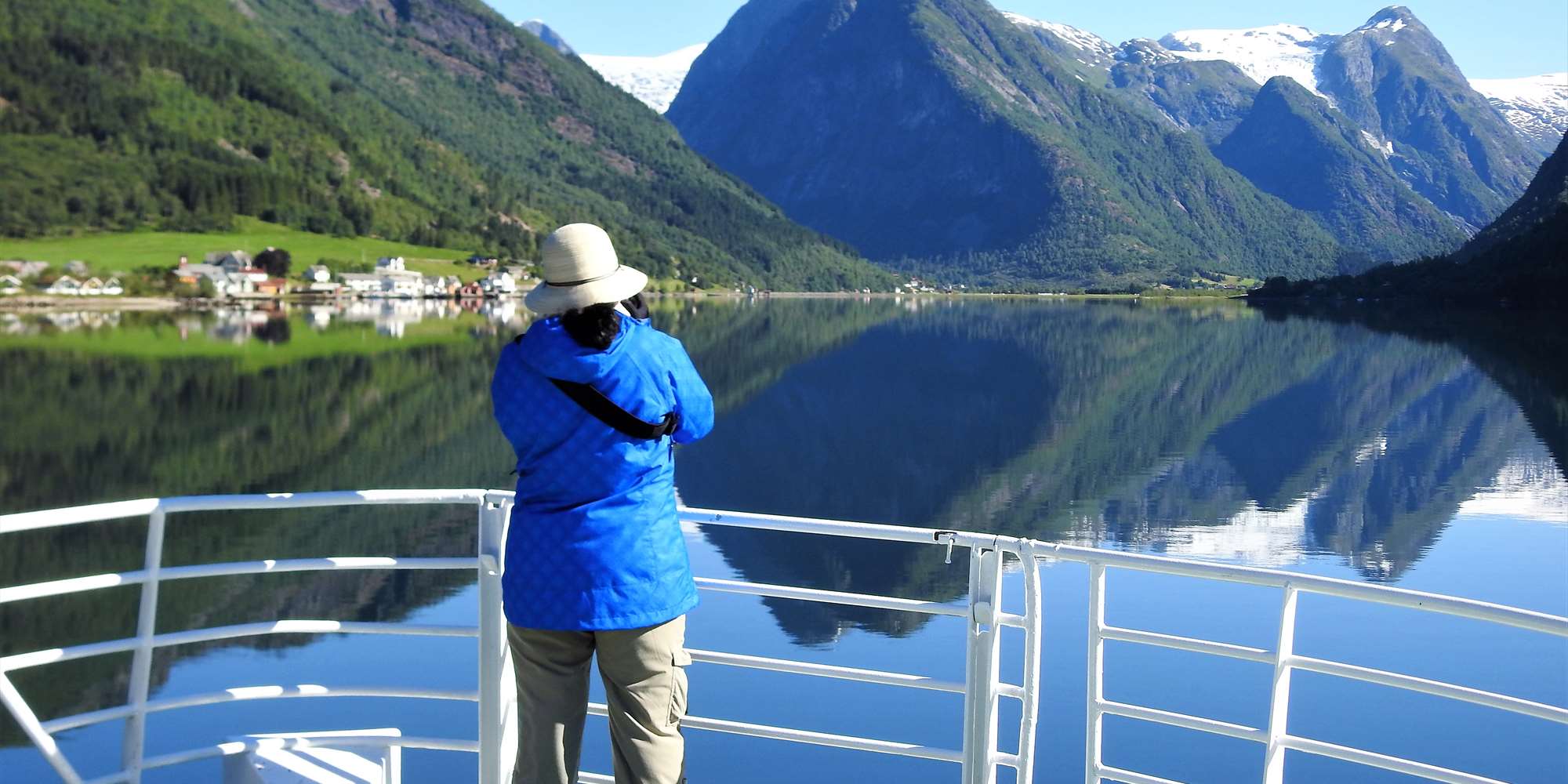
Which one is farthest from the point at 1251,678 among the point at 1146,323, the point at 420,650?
the point at 1146,323

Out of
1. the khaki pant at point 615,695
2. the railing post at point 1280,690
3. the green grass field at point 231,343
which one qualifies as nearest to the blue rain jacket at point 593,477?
the khaki pant at point 615,695

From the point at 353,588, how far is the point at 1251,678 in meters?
11.5

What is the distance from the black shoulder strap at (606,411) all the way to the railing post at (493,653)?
0.94 metres

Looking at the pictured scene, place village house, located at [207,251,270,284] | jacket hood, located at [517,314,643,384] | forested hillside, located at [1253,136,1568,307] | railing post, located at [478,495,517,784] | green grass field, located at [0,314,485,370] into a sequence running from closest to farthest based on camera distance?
jacket hood, located at [517,314,643,384] < railing post, located at [478,495,517,784] < green grass field, located at [0,314,485,370] < forested hillside, located at [1253,136,1568,307] < village house, located at [207,251,270,284]

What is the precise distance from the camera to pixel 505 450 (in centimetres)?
3334

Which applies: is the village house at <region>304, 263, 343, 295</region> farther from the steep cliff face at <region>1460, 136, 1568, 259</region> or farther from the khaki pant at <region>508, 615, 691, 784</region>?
the khaki pant at <region>508, 615, 691, 784</region>

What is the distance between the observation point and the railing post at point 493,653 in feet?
15.6

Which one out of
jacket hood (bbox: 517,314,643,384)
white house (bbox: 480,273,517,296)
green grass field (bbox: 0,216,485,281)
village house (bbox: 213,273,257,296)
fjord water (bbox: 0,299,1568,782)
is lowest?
fjord water (bbox: 0,299,1568,782)

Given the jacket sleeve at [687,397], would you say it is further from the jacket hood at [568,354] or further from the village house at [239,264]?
the village house at [239,264]

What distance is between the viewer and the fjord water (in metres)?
11.4

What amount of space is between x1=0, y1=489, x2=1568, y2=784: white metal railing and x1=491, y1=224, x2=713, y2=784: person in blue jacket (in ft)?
1.12

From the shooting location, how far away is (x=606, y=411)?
3.92m

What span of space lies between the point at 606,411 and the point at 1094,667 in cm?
183

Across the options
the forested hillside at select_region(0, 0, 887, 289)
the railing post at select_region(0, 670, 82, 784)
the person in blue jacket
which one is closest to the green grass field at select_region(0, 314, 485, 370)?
the railing post at select_region(0, 670, 82, 784)
